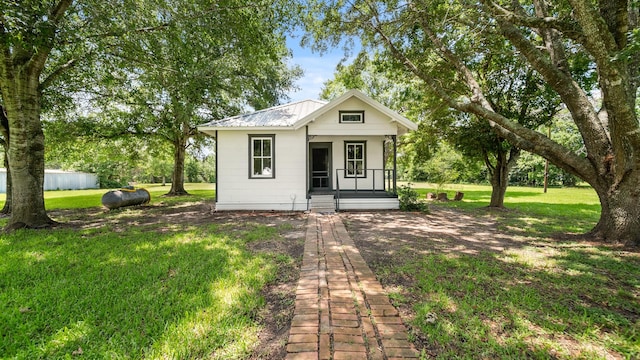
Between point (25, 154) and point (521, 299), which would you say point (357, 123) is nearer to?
point (521, 299)

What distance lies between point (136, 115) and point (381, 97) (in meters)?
15.9

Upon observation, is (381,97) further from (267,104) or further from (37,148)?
(37,148)

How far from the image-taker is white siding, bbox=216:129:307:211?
393 inches

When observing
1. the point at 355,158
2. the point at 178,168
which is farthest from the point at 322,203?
the point at 178,168

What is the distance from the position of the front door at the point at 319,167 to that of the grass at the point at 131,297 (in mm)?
6790

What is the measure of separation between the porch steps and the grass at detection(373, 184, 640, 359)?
485 centimetres

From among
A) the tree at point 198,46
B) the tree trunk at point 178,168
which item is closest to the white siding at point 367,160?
the tree at point 198,46

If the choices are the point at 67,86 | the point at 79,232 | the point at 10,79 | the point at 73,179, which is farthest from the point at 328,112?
the point at 73,179

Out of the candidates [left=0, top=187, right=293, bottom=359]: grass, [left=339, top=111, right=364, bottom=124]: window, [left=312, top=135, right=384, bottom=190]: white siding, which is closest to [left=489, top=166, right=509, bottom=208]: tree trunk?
[left=312, top=135, right=384, bottom=190]: white siding

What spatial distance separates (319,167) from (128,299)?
368 inches

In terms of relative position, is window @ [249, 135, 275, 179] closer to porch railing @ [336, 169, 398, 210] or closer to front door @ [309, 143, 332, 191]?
front door @ [309, 143, 332, 191]

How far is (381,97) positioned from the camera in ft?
59.8

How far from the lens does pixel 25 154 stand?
21.8 ft

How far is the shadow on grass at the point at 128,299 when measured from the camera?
2234mm
